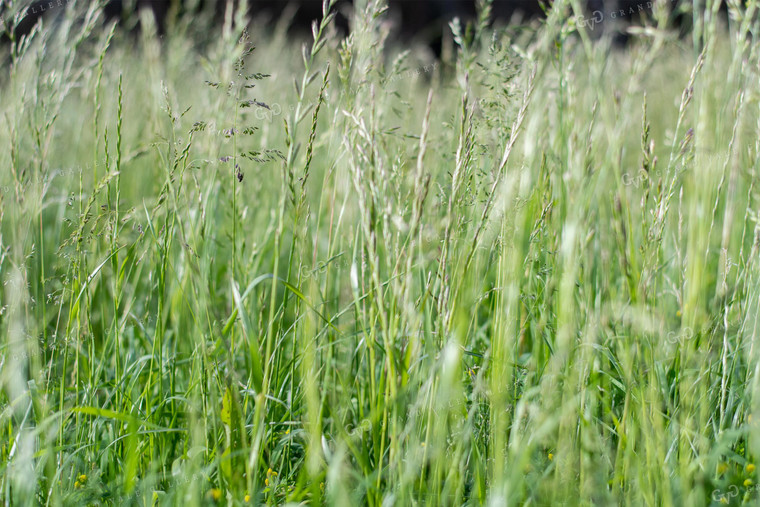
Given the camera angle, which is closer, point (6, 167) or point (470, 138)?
point (470, 138)

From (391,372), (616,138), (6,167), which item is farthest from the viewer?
(6,167)

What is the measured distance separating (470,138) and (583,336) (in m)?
0.43

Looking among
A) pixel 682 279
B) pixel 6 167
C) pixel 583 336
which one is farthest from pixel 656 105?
pixel 6 167

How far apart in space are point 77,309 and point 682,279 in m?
1.32

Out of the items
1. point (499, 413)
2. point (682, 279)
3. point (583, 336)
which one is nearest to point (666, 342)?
point (682, 279)

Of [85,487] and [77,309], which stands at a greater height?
[77,309]

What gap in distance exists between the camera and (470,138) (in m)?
1.02

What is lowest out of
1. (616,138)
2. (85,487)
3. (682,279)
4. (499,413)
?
(85,487)

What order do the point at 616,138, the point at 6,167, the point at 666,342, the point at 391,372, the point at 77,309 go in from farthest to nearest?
the point at 6,167 → the point at 666,342 → the point at 77,309 → the point at 391,372 → the point at 616,138

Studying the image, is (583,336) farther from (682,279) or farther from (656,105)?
(656,105)

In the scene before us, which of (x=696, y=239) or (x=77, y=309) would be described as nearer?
(x=696, y=239)

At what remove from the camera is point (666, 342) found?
4.15 ft

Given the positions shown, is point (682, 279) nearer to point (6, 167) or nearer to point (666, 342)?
point (666, 342)

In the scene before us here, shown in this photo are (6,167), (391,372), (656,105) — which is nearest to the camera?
(391,372)
